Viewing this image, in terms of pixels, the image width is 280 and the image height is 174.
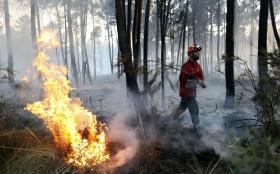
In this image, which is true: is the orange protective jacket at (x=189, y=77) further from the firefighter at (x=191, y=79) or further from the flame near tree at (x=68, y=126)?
the flame near tree at (x=68, y=126)

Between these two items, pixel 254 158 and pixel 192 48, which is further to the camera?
pixel 192 48

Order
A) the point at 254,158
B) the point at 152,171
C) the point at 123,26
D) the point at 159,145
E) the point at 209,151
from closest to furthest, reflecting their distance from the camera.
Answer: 1. the point at 254,158
2. the point at 152,171
3. the point at 209,151
4. the point at 159,145
5. the point at 123,26

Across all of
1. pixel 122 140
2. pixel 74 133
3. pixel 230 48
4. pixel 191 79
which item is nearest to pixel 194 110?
pixel 191 79

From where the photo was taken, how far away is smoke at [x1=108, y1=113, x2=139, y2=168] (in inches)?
277

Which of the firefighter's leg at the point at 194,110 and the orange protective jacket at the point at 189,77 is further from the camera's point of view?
the firefighter's leg at the point at 194,110

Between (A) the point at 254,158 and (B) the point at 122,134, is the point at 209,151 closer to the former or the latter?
(B) the point at 122,134

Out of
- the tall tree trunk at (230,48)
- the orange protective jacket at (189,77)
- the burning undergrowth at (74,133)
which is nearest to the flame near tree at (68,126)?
the burning undergrowth at (74,133)

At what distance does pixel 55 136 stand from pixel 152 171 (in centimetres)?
172

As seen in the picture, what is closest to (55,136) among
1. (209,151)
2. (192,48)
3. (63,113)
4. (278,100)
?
(63,113)

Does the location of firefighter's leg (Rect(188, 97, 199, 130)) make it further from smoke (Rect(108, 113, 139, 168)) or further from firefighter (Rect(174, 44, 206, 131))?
smoke (Rect(108, 113, 139, 168))

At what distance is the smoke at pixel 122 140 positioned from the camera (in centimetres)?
702

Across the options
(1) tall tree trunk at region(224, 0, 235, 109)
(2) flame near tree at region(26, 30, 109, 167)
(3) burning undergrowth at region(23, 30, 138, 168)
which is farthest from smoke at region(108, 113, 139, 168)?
(1) tall tree trunk at region(224, 0, 235, 109)

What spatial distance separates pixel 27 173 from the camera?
4668 millimetres

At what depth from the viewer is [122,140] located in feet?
26.1
